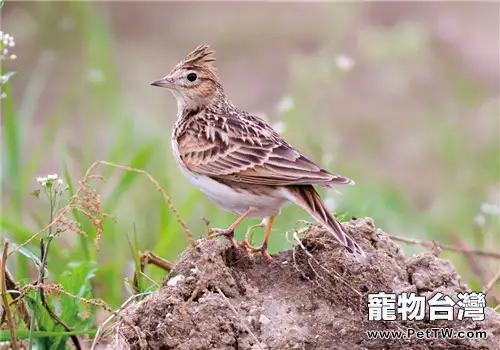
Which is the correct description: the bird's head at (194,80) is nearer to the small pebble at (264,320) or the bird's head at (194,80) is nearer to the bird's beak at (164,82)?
the bird's beak at (164,82)

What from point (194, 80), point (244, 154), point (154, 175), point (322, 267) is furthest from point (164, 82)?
point (154, 175)

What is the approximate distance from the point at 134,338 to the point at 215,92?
2.31 m

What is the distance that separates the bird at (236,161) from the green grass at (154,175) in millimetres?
390

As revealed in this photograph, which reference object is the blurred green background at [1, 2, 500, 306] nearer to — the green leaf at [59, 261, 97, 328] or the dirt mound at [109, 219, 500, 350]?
the green leaf at [59, 261, 97, 328]

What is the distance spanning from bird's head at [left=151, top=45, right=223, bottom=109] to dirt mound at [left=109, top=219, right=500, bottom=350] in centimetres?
158

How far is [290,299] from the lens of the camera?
15.7 ft

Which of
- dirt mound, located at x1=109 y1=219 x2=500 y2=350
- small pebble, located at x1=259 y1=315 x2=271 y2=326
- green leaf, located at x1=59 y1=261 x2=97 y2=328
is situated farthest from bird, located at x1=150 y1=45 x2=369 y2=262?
green leaf, located at x1=59 y1=261 x2=97 y2=328

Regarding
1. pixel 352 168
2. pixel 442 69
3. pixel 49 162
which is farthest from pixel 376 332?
pixel 442 69

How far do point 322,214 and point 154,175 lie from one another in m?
3.79

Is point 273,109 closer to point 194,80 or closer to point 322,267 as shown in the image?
point 194,80

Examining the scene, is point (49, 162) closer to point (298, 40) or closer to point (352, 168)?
point (352, 168)

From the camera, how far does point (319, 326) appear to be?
4617 millimetres

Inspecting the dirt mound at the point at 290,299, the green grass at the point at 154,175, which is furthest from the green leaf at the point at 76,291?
the dirt mound at the point at 290,299

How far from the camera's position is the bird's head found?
20.7 ft
